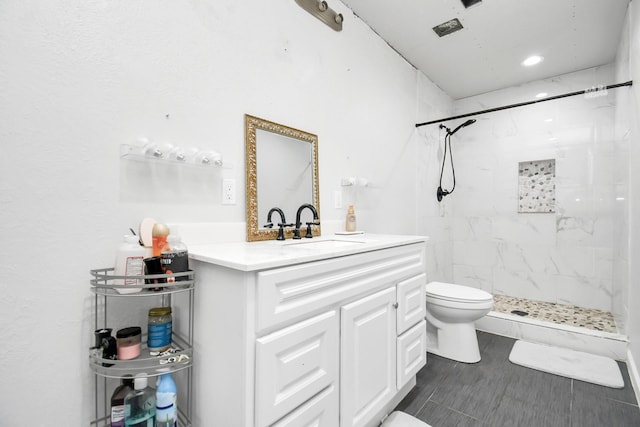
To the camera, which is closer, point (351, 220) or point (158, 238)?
point (158, 238)

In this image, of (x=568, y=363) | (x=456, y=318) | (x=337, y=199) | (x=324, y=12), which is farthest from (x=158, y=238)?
(x=568, y=363)

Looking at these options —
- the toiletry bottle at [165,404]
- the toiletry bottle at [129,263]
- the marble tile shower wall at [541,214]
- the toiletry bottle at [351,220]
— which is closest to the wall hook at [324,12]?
the toiletry bottle at [351,220]

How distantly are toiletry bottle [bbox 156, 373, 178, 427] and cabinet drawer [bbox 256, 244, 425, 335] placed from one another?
350 mm

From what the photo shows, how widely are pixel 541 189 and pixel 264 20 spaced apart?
3.10 meters

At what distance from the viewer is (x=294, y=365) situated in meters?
0.94

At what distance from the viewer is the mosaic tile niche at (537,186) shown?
3037 mm

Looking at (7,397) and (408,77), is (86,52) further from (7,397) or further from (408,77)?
(408,77)

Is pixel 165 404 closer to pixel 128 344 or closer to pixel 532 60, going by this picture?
pixel 128 344

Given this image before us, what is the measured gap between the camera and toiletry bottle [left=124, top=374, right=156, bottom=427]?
908 mm

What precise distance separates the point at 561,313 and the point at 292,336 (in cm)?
295

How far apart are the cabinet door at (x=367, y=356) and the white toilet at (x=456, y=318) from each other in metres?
0.83

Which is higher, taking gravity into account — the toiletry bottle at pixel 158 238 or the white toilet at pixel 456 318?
the toiletry bottle at pixel 158 238

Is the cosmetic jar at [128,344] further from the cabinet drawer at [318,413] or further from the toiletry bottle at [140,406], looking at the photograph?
the cabinet drawer at [318,413]

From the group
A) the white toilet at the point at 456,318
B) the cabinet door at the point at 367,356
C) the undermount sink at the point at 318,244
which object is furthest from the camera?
the white toilet at the point at 456,318
